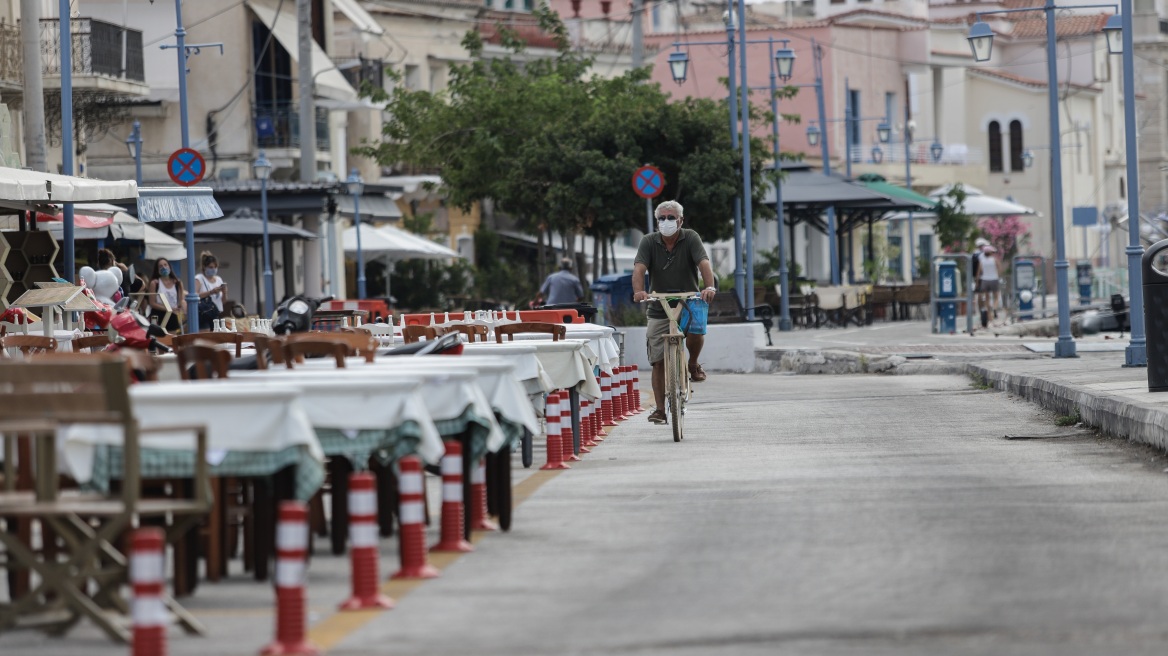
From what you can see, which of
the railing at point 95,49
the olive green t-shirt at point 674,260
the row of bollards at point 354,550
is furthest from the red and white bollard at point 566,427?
the railing at point 95,49

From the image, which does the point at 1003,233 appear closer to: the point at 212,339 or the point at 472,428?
the point at 212,339

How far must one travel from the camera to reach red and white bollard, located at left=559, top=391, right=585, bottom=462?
14930mm

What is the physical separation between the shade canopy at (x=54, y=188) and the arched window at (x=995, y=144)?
234 feet

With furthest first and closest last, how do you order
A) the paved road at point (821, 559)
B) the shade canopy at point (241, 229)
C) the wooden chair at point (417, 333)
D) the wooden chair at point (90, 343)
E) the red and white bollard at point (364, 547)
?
the shade canopy at point (241, 229), the wooden chair at point (417, 333), the wooden chair at point (90, 343), the red and white bollard at point (364, 547), the paved road at point (821, 559)

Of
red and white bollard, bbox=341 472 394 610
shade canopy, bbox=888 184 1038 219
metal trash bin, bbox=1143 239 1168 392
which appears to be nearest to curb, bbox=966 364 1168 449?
metal trash bin, bbox=1143 239 1168 392

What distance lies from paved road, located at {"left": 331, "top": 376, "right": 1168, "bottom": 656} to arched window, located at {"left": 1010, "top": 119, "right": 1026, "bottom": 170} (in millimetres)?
76995

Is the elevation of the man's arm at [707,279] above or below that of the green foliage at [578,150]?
below


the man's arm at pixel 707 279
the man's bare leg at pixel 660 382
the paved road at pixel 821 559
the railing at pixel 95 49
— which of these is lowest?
the paved road at pixel 821 559

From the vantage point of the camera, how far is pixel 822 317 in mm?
47500

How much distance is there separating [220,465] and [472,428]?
2.31 meters

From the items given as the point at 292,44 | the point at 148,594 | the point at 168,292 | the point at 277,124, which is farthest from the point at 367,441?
the point at 277,124

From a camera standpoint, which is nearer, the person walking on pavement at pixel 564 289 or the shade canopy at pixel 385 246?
the person walking on pavement at pixel 564 289

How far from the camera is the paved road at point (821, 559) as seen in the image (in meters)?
7.62

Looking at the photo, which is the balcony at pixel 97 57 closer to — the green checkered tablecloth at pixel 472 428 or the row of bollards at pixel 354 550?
the row of bollards at pixel 354 550
